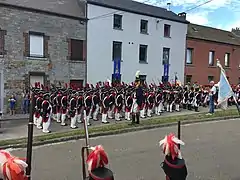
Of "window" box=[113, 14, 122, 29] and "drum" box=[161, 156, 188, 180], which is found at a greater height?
"window" box=[113, 14, 122, 29]

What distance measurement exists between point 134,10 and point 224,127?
595 inches

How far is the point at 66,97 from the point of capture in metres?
14.8

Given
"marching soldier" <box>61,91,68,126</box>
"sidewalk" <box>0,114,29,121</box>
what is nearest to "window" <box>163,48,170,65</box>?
"sidewalk" <box>0,114,29,121</box>

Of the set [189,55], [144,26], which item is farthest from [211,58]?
[144,26]

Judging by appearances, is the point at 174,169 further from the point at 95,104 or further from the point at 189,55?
the point at 189,55

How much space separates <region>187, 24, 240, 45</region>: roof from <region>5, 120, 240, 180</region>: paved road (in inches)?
835

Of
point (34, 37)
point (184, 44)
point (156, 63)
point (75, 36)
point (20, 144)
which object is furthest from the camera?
point (184, 44)

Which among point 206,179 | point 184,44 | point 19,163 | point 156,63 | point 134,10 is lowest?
point 206,179

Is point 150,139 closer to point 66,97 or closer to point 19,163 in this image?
point 66,97

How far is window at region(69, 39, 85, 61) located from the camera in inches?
896

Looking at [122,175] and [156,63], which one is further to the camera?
[156,63]

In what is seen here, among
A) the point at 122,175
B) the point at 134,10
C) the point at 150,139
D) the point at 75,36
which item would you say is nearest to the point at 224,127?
the point at 150,139

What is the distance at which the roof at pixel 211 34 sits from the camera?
33.0m

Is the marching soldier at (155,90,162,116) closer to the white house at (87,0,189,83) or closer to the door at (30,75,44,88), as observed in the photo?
the white house at (87,0,189,83)
